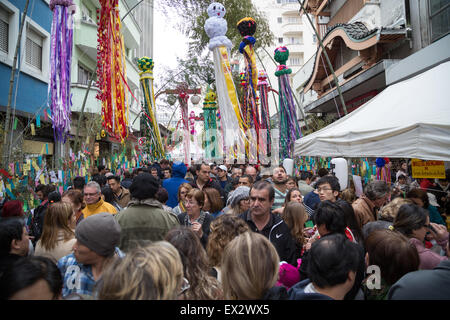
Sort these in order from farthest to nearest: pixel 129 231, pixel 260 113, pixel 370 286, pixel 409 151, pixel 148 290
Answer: pixel 260 113
pixel 409 151
pixel 129 231
pixel 370 286
pixel 148 290

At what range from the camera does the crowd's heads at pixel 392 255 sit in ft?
6.63

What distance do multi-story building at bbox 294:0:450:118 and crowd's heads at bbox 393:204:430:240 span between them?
5.30 m

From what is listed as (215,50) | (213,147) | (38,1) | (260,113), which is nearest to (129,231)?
(215,50)

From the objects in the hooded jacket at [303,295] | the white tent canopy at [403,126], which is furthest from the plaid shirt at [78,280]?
the white tent canopy at [403,126]

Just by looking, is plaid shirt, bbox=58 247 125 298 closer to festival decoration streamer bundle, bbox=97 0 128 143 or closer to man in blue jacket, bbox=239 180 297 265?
man in blue jacket, bbox=239 180 297 265

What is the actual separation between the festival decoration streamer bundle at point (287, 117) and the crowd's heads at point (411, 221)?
24.8 feet

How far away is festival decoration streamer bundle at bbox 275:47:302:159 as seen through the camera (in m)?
10.1

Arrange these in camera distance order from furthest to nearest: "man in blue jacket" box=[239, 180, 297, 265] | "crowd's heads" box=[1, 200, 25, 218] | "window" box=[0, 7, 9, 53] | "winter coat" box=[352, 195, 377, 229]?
"window" box=[0, 7, 9, 53] → "winter coat" box=[352, 195, 377, 229] → "crowd's heads" box=[1, 200, 25, 218] → "man in blue jacket" box=[239, 180, 297, 265]

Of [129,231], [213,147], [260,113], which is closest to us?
[129,231]

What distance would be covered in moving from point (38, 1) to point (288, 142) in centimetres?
913

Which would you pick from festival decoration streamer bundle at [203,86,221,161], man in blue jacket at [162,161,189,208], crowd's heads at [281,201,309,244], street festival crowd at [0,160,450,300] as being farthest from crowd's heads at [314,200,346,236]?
festival decoration streamer bundle at [203,86,221,161]

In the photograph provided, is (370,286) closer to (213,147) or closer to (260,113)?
(260,113)

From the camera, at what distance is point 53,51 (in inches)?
Result: 211

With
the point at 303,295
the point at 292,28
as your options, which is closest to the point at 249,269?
the point at 303,295
